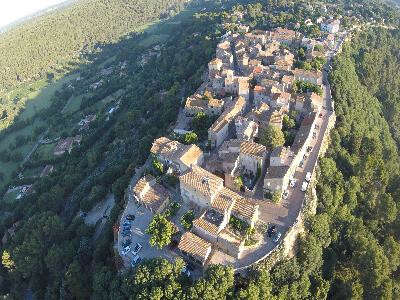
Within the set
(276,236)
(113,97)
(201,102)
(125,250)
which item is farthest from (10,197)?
(276,236)

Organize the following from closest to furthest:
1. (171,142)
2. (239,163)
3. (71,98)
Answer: (239,163) → (171,142) → (71,98)

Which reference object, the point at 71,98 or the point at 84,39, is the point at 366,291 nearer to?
the point at 71,98

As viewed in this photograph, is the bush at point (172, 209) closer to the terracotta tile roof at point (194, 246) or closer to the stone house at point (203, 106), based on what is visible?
the terracotta tile roof at point (194, 246)

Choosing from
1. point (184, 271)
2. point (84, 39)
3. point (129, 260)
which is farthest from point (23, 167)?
point (84, 39)

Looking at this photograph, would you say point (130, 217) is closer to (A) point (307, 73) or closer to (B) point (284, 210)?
(B) point (284, 210)

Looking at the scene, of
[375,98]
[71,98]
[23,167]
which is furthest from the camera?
[71,98]

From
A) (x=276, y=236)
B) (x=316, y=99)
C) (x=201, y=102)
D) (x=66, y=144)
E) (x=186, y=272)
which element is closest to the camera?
(x=186, y=272)

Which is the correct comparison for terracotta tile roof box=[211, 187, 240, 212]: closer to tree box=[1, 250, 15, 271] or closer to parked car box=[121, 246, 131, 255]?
parked car box=[121, 246, 131, 255]
